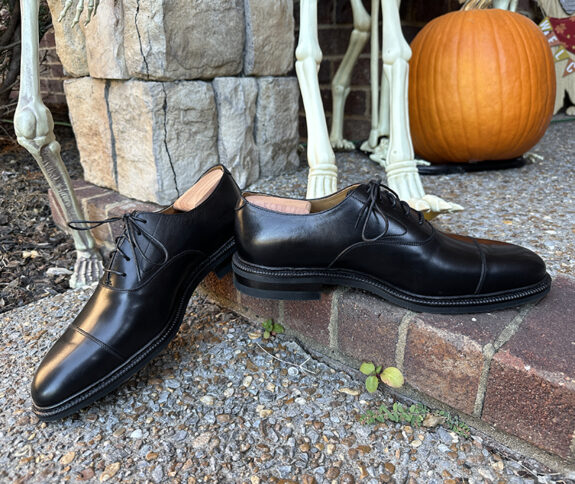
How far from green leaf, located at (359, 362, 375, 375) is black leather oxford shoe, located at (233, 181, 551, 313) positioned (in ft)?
0.47

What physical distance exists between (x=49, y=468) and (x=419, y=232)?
75 cm

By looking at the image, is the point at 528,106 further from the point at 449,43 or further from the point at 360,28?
the point at 360,28

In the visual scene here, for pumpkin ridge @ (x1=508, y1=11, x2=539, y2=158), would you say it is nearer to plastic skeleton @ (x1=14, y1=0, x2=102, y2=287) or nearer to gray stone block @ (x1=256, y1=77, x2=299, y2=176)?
gray stone block @ (x1=256, y1=77, x2=299, y2=176)

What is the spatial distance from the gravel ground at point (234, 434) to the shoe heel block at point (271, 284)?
0.58 feet

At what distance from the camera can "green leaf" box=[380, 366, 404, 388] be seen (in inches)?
32.1

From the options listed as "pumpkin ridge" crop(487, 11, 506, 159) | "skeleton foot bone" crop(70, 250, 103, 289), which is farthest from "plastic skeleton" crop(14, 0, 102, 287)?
"pumpkin ridge" crop(487, 11, 506, 159)

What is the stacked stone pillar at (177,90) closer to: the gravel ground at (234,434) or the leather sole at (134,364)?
the leather sole at (134,364)

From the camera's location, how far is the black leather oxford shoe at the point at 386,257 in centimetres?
77

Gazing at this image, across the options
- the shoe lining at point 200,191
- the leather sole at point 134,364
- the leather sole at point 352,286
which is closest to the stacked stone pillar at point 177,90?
the shoe lining at point 200,191

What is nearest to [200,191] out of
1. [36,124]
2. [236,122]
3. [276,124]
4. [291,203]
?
[291,203]

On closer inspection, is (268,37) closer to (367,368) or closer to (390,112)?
(390,112)

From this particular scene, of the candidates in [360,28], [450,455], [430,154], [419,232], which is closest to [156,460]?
[450,455]

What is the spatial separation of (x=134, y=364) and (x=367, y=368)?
461 mm

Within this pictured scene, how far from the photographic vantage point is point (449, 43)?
1.60 metres
